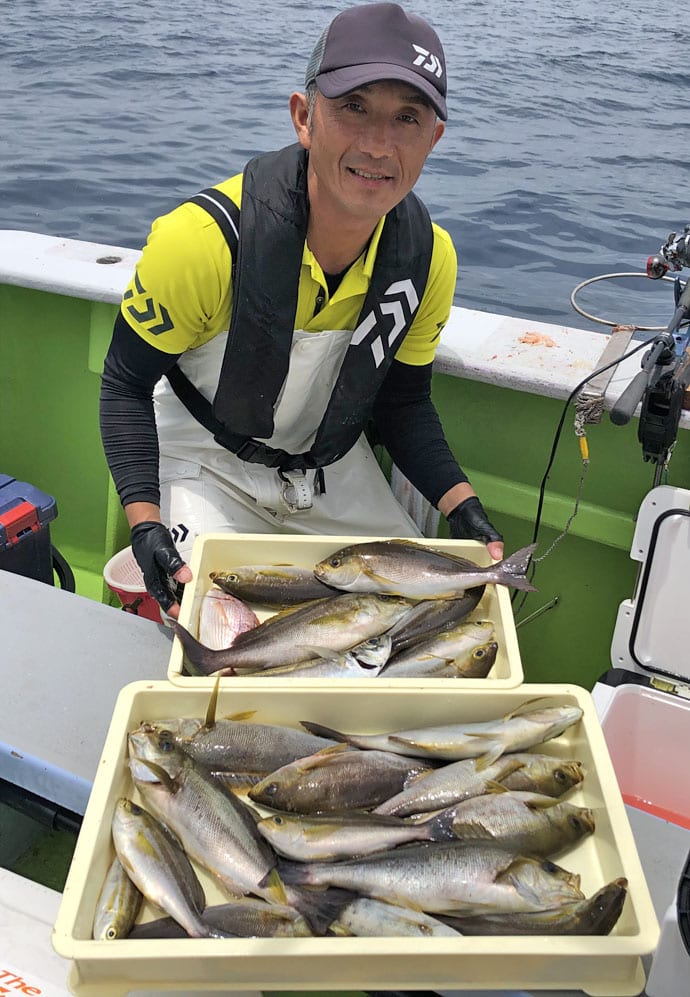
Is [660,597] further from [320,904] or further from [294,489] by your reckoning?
[320,904]

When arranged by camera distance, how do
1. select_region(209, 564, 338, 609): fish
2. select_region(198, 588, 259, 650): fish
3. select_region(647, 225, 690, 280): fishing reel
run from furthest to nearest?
select_region(647, 225, 690, 280): fishing reel, select_region(209, 564, 338, 609): fish, select_region(198, 588, 259, 650): fish

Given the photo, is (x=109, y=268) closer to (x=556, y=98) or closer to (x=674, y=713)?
(x=674, y=713)

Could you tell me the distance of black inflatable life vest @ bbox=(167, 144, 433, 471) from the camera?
2326 mm

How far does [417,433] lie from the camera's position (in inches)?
109

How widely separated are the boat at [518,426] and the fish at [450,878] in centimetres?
114

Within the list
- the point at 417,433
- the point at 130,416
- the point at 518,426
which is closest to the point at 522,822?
the point at 417,433

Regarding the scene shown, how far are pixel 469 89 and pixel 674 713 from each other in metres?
12.3

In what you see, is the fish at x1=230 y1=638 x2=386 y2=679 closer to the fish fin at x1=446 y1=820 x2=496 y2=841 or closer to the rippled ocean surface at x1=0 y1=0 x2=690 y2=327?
the fish fin at x1=446 y1=820 x2=496 y2=841

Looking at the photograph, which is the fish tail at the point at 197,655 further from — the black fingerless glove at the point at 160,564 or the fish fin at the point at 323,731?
the black fingerless glove at the point at 160,564

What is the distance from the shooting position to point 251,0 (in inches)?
688

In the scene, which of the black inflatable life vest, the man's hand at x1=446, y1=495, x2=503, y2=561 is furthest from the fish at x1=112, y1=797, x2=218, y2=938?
the black inflatable life vest

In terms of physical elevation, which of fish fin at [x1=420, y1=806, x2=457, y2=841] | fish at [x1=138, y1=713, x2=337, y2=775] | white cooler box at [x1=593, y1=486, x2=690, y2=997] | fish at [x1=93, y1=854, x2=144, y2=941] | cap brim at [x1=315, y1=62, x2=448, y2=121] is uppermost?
cap brim at [x1=315, y1=62, x2=448, y2=121]

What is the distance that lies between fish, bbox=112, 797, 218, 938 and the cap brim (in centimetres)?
165

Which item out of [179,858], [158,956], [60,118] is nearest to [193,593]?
[179,858]
